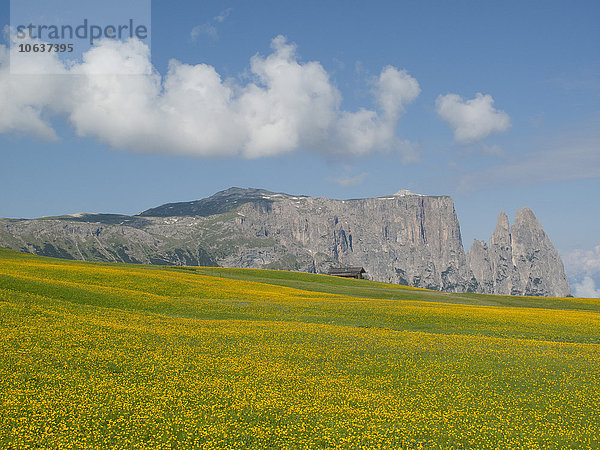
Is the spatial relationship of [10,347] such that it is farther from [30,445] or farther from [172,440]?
[172,440]

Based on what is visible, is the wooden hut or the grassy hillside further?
the wooden hut

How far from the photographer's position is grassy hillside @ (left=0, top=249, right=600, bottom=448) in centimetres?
1706

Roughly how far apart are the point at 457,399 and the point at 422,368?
200 inches

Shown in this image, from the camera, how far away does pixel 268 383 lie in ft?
74.7

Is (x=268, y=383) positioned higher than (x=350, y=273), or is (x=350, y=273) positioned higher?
(x=268, y=383)

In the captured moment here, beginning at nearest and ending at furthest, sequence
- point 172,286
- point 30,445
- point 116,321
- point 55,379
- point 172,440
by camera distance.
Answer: point 30,445 < point 172,440 < point 55,379 < point 116,321 < point 172,286

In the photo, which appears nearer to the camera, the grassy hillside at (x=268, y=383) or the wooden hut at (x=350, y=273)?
the grassy hillside at (x=268, y=383)

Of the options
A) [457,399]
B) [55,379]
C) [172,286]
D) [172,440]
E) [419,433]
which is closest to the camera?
[172,440]

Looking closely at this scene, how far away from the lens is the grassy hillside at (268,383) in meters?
17.1

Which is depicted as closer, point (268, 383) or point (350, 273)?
point (268, 383)

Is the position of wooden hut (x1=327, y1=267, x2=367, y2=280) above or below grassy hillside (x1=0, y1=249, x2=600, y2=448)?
below

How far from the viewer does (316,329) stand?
122ft

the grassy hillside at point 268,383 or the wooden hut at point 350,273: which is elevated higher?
the grassy hillside at point 268,383

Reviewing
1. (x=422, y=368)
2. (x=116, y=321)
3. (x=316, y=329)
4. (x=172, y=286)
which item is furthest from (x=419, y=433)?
(x=172, y=286)
